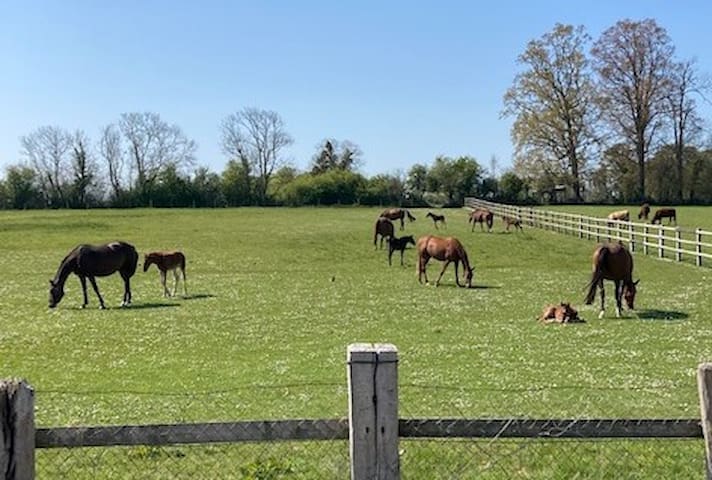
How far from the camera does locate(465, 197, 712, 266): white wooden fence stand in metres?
30.8

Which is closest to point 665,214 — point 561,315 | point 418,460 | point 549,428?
point 561,315

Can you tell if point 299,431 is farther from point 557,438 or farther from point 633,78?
point 633,78

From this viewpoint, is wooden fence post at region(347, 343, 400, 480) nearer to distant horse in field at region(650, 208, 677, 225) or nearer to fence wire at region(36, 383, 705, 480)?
fence wire at region(36, 383, 705, 480)

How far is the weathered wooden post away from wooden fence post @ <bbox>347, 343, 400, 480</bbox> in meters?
1.63

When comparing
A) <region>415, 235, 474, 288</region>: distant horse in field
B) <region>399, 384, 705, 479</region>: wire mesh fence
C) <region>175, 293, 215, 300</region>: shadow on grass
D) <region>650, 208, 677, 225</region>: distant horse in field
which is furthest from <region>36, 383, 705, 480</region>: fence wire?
<region>650, 208, 677, 225</region>: distant horse in field

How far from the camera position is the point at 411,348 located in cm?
1354

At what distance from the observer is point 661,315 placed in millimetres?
17141

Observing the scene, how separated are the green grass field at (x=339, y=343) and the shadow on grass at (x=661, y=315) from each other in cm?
4

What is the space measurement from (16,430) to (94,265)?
1870 cm

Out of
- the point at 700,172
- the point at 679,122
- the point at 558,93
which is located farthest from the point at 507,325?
the point at 700,172

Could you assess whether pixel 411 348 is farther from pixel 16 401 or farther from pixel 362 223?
pixel 362 223

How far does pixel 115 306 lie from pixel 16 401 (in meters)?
17.7

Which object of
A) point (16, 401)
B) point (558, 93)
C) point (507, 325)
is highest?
point (558, 93)

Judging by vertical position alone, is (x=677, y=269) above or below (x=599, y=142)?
below
